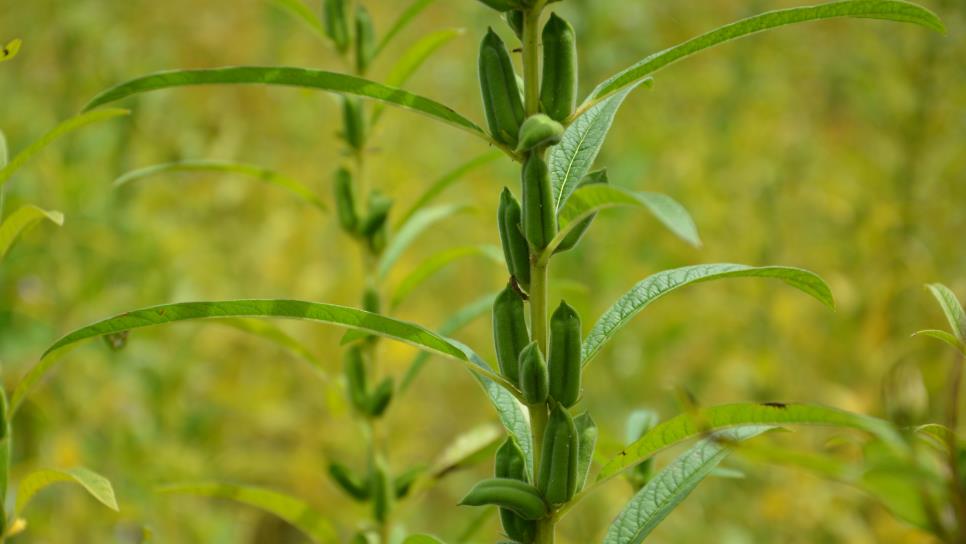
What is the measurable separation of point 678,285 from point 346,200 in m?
0.46

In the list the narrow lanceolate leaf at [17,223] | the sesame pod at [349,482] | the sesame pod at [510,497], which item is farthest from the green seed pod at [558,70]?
the sesame pod at [349,482]

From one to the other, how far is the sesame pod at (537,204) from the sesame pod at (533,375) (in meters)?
0.06

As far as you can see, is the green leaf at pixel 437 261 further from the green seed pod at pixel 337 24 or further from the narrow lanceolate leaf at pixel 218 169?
the green seed pod at pixel 337 24

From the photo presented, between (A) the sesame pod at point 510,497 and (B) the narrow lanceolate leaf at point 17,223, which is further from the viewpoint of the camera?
(B) the narrow lanceolate leaf at point 17,223

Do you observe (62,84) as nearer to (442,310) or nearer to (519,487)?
(442,310)

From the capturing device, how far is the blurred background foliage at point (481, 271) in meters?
1.71

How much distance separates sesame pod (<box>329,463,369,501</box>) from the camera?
875mm

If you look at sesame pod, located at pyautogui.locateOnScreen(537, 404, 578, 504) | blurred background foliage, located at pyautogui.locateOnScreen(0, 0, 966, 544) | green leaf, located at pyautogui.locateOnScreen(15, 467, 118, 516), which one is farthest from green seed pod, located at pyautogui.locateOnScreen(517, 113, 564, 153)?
blurred background foliage, located at pyautogui.locateOnScreen(0, 0, 966, 544)

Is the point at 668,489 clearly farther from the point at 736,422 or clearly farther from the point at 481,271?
the point at 481,271

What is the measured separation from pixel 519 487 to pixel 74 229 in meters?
1.51

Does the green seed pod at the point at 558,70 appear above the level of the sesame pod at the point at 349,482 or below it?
above

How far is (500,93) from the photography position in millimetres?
563

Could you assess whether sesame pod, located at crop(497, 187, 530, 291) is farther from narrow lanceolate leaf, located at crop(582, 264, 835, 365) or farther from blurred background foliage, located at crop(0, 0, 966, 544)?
blurred background foliage, located at crop(0, 0, 966, 544)

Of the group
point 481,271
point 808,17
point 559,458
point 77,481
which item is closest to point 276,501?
point 77,481
